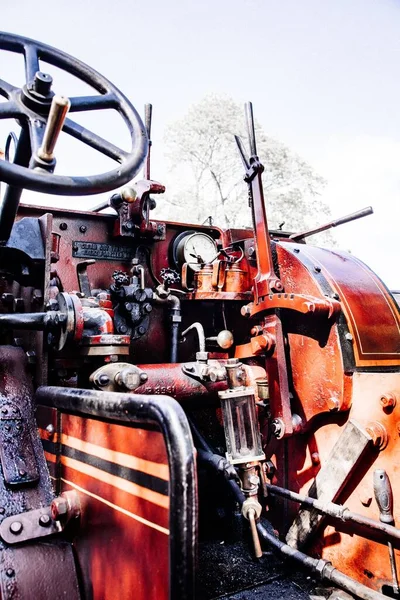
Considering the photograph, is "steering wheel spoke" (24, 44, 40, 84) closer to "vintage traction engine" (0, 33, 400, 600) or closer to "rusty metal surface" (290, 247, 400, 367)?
"vintage traction engine" (0, 33, 400, 600)

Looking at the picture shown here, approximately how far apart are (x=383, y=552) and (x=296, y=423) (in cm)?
64

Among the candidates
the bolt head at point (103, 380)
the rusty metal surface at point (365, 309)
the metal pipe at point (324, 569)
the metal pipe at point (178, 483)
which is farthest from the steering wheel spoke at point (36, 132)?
the metal pipe at point (324, 569)

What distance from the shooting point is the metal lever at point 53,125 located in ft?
4.06

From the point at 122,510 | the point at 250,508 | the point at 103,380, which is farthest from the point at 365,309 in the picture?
the point at 122,510

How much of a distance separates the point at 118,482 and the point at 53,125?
0.99m

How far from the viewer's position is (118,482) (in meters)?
1.20

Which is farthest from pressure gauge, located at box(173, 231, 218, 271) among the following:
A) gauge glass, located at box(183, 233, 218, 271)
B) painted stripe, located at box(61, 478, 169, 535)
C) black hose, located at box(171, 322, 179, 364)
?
painted stripe, located at box(61, 478, 169, 535)

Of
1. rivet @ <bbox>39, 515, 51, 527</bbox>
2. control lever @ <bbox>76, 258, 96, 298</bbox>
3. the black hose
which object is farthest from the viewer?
the black hose

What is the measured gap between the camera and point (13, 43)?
1.69m

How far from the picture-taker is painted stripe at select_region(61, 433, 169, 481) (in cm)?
104

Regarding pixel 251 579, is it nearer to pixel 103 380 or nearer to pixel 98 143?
pixel 103 380

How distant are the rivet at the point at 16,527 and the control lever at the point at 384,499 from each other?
4.30 feet

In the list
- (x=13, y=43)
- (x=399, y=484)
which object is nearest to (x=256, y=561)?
(x=399, y=484)

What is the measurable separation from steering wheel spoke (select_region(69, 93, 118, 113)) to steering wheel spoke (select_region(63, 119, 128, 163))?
0.26ft
